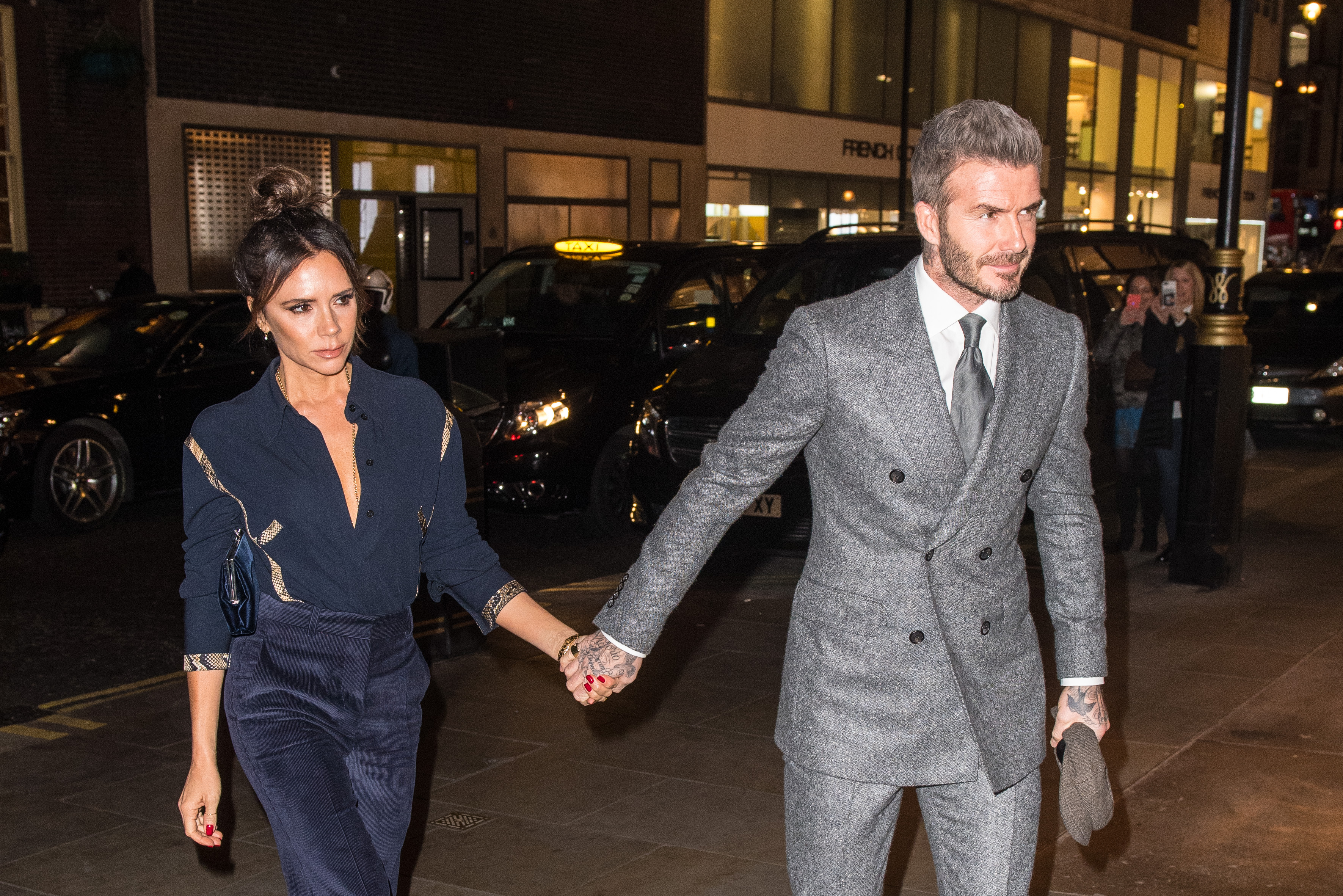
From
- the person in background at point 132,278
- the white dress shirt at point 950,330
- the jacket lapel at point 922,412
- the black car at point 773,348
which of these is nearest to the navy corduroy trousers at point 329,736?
the jacket lapel at point 922,412

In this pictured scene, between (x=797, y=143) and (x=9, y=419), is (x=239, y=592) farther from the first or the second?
(x=797, y=143)

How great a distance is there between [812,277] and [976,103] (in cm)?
656

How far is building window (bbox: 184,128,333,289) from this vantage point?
19453mm

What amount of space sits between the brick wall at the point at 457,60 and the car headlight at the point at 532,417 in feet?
36.8

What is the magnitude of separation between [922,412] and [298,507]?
127 cm

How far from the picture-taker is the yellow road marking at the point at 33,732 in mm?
6012

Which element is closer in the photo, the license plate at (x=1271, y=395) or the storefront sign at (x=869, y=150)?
the license plate at (x=1271, y=395)

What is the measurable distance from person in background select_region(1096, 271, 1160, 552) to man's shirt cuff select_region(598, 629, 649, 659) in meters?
7.03

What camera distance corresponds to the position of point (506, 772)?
18.3ft

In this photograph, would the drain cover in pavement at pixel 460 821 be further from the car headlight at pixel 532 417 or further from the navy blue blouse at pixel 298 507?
the car headlight at pixel 532 417

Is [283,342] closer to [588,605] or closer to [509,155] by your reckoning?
[588,605]

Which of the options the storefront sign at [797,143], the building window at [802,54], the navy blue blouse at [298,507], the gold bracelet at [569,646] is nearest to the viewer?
the navy blue blouse at [298,507]

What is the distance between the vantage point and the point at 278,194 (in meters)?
3.09


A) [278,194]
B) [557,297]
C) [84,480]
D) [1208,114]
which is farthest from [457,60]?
[1208,114]
